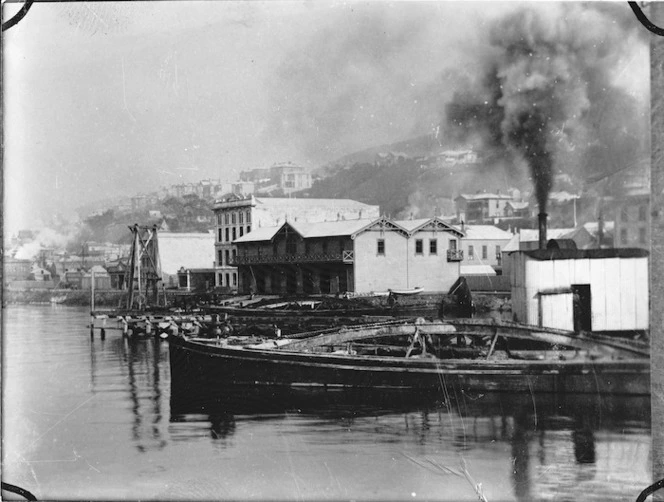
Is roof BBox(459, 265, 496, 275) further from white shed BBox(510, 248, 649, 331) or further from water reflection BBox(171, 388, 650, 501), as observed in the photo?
water reflection BBox(171, 388, 650, 501)

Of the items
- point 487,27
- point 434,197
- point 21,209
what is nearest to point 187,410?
point 21,209

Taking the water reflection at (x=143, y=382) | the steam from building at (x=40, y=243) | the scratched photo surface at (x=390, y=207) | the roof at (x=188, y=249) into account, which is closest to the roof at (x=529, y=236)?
the scratched photo surface at (x=390, y=207)

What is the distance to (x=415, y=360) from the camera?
6449mm

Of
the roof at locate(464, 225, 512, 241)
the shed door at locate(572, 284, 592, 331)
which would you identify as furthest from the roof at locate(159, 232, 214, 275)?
the shed door at locate(572, 284, 592, 331)

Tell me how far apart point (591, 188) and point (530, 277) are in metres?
0.77

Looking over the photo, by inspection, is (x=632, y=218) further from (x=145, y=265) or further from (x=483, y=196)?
(x=145, y=265)

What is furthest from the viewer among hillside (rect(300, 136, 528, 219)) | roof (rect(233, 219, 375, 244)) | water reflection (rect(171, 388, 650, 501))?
roof (rect(233, 219, 375, 244))

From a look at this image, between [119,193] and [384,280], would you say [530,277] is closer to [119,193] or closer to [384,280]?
[384,280]

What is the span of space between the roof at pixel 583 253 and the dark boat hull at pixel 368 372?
0.76m

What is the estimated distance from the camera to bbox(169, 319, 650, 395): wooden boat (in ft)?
17.0

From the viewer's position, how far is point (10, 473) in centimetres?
416

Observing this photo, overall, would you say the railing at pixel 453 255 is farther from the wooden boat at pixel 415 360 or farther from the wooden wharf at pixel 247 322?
the wooden wharf at pixel 247 322

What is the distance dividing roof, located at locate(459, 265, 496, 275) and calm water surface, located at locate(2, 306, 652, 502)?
1085 millimetres

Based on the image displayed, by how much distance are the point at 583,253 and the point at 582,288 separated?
0.82 ft
